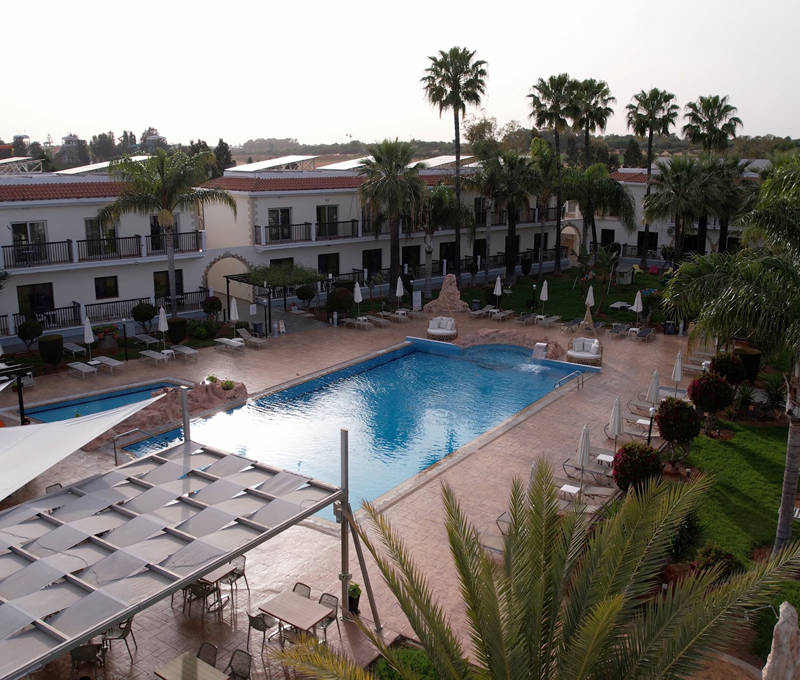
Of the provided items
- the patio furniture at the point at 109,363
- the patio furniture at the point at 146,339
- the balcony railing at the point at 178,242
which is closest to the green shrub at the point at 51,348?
the patio furniture at the point at 109,363

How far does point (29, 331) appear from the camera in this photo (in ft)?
82.7

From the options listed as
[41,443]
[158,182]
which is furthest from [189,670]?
[158,182]

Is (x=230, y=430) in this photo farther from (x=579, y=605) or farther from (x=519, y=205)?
(x=519, y=205)

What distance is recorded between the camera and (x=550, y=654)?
7.16 m

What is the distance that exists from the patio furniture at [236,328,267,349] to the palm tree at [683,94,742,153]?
3030cm

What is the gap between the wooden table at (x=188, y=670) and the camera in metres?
9.09

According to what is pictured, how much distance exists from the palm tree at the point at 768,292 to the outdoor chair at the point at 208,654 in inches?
348

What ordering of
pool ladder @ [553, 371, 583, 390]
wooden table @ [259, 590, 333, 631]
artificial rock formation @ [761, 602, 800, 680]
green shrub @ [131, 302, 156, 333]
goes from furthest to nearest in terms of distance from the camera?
1. green shrub @ [131, 302, 156, 333]
2. pool ladder @ [553, 371, 583, 390]
3. wooden table @ [259, 590, 333, 631]
4. artificial rock formation @ [761, 602, 800, 680]

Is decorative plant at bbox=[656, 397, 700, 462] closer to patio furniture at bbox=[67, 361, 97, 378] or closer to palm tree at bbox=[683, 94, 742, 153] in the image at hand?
patio furniture at bbox=[67, 361, 97, 378]

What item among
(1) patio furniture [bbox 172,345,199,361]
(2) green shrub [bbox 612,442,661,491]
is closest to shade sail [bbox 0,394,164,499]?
(2) green shrub [bbox 612,442,661,491]

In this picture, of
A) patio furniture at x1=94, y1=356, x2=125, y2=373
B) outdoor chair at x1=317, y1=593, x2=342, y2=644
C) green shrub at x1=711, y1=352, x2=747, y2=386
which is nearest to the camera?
outdoor chair at x1=317, y1=593, x2=342, y2=644

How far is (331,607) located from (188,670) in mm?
2296

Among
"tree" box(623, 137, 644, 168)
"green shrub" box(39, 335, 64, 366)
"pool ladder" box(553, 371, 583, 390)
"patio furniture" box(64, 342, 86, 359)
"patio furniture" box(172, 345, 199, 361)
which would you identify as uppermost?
"tree" box(623, 137, 644, 168)

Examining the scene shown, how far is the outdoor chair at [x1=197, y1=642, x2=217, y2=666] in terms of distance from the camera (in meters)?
9.58
